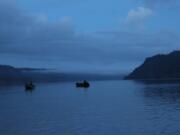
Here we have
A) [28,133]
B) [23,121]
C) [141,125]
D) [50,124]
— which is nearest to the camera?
[28,133]

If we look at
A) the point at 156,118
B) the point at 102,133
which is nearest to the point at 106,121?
the point at 156,118

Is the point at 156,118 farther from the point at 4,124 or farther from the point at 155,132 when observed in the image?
the point at 4,124

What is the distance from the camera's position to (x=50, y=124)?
2376 inches

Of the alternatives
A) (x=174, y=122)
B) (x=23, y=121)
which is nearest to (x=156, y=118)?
(x=174, y=122)

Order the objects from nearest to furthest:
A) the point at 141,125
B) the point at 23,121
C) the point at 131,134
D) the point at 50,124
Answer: the point at 131,134 < the point at 141,125 < the point at 50,124 < the point at 23,121

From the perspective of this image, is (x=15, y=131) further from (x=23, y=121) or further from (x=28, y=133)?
(x=23, y=121)

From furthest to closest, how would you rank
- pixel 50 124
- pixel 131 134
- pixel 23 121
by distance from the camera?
pixel 23 121 → pixel 50 124 → pixel 131 134

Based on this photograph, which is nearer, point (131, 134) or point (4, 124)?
point (131, 134)

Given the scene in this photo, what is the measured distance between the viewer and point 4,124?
2452 inches

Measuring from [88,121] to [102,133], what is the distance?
13.0 meters

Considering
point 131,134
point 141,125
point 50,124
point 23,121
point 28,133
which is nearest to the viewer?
point 131,134

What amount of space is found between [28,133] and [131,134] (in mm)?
11750

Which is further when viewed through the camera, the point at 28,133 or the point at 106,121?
the point at 106,121

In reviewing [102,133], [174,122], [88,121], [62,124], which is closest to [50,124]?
[62,124]
